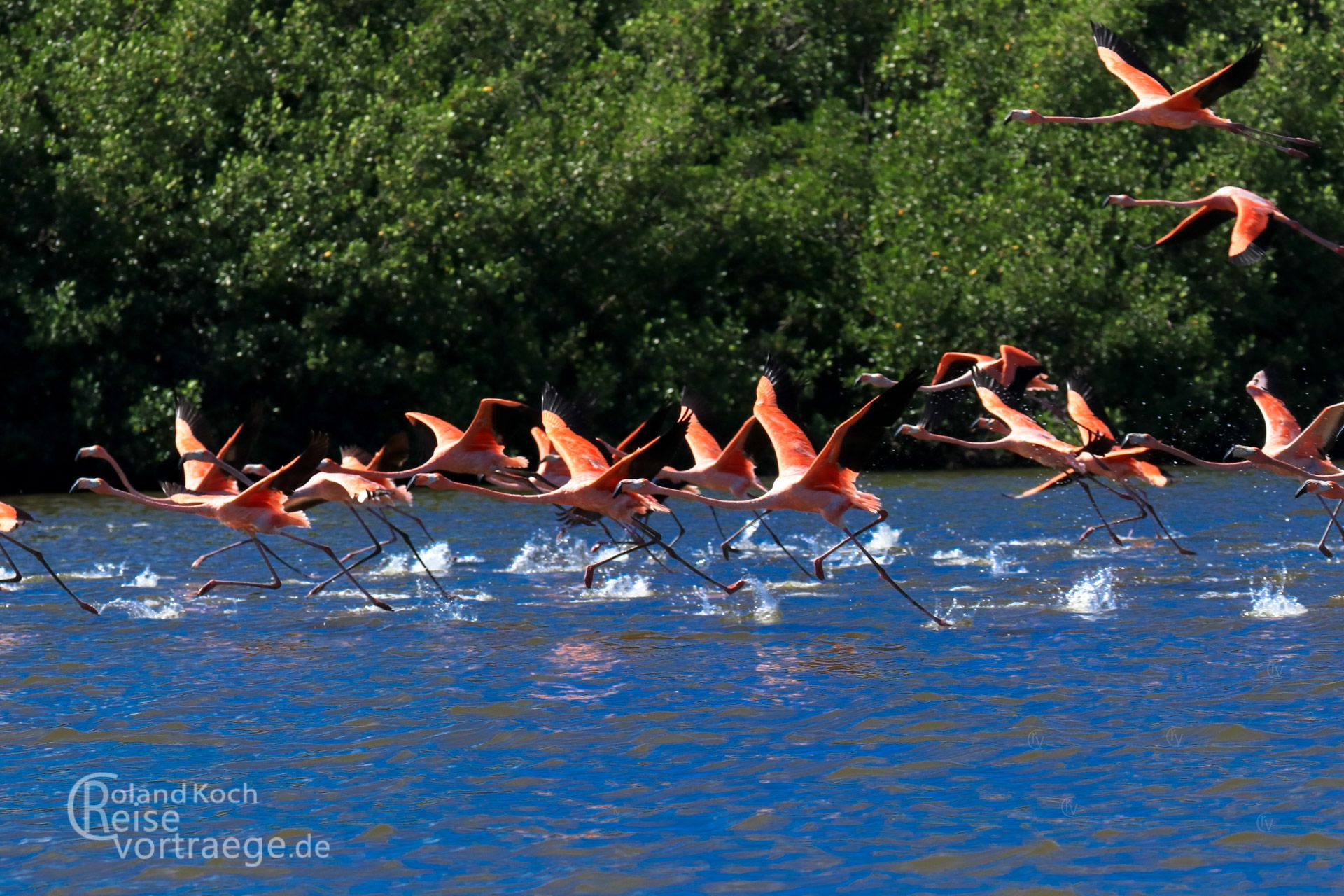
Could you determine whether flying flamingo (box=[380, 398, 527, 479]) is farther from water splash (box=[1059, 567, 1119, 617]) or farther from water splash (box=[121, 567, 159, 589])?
water splash (box=[1059, 567, 1119, 617])

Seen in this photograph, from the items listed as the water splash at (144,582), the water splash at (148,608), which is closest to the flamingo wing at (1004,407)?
the water splash at (148,608)

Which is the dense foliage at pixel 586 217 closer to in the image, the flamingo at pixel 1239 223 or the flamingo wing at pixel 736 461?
the flamingo wing at pixel 736 461

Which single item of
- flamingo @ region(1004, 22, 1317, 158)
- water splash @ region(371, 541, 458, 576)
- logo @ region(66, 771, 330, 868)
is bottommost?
water splash @ region(371, 541, 458, 576)

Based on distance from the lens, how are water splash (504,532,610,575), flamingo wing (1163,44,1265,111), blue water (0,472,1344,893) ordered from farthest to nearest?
water splash (504,532,610,575) → flamingo wing (1163,44,1265,111) → blue water (0,472,1344,893)

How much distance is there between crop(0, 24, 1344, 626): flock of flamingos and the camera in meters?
12.0

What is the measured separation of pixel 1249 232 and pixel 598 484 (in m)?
4.63

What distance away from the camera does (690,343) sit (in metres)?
27.3

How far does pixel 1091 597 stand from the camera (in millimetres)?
12992

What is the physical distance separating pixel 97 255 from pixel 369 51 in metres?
5.17

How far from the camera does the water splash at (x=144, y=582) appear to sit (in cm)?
1488

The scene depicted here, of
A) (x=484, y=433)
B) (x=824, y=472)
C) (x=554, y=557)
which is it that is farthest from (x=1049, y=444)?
(x=554, y=557)

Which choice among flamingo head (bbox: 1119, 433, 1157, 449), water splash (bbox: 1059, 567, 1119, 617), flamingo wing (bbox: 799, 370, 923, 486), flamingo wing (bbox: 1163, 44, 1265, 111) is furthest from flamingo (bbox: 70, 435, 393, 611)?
flamingo wing (bbox: 1163, 44, 1265, 111)

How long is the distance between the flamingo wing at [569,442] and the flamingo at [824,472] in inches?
19.9

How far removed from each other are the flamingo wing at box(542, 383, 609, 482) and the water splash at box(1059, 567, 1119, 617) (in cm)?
340
